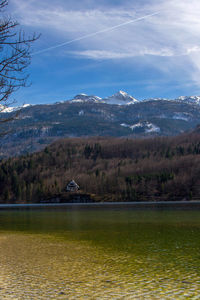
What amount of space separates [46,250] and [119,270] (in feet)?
48.5

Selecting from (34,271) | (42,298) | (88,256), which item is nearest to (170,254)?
(88,256)

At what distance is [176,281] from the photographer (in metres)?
25.2

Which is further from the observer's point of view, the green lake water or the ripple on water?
the green lake water

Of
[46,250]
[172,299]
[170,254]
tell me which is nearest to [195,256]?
[170,254]

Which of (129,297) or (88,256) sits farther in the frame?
(88,256)

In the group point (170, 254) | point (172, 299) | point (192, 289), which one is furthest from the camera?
point (170, 254)

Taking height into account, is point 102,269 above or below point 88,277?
below

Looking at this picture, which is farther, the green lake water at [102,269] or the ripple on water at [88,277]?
the green lake water at [102,269]

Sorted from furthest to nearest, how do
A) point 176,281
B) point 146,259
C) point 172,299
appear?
point 146,259, point 176,281, point 172,299

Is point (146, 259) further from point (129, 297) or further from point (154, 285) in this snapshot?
point (129, 297)

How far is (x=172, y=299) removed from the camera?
20.9 meters

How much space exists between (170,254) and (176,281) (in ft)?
36.6

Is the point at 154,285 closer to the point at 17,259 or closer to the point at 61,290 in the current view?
the point at 61,290

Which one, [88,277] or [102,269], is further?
[102,269]
